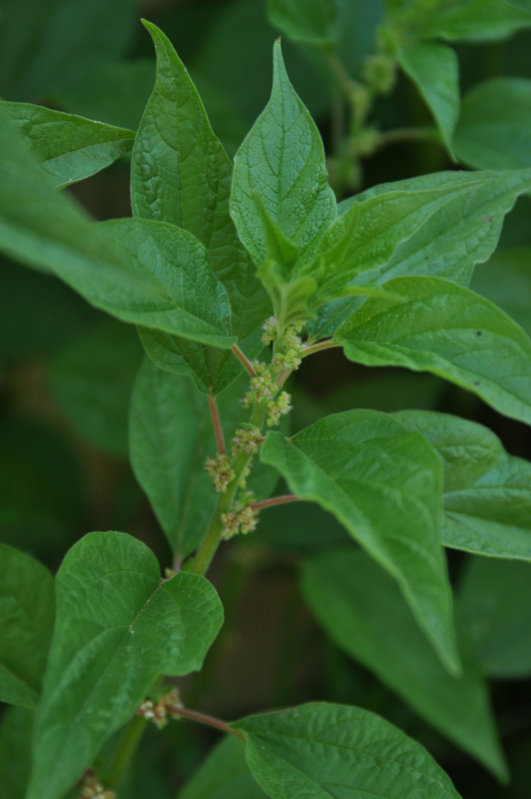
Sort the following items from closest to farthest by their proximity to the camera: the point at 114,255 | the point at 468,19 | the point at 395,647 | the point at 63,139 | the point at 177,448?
the point at 114,255, the point at 63,139, the point at 177,448, the point at 468,19, the point at 395,647

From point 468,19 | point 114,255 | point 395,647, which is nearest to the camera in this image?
point 114,255

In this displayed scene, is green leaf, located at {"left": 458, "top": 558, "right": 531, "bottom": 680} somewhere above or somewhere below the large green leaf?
below

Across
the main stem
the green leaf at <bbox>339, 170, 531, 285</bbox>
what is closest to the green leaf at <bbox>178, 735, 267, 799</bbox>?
the main stem

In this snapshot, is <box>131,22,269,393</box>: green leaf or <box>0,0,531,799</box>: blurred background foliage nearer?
<box>131,22,269,393</box>: green leaf

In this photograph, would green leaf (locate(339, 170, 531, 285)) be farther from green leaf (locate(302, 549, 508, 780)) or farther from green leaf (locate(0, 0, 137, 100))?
green leaf (locate(0, 0, 137, 100))

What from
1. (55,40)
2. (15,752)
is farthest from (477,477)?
(55,40)

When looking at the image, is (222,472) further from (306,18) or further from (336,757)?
(306,18)
